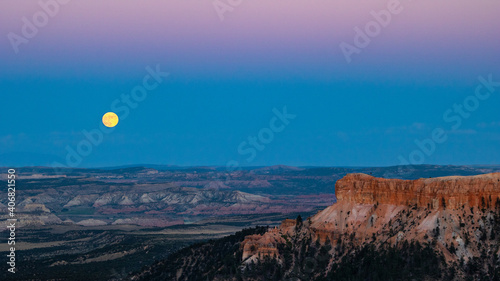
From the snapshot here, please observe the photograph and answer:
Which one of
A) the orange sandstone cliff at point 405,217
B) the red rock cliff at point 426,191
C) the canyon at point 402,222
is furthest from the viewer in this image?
the red rock cliff at point 426,191

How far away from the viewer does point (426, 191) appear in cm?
10631

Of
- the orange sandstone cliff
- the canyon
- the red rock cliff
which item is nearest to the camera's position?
the canyon

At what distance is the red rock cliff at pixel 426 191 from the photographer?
101688 mm

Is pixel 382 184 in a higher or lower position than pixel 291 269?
higher

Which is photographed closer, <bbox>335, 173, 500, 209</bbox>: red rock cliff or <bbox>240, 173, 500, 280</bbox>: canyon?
<bbox>240, 173, 500, 280</bbox>: canyon

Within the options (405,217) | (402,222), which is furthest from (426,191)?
(402,222)

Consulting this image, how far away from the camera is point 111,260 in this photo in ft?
573

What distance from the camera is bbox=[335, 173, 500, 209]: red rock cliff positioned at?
101688 millimetres

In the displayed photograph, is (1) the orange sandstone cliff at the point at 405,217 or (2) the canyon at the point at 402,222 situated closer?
(2) the canyon at the point at 402,222

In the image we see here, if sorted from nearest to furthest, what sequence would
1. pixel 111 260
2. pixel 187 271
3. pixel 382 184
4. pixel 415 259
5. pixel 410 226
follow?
pixel 415 259, pixel 410 226, pixel 382 184, pixel 187 271, pixel 111 260

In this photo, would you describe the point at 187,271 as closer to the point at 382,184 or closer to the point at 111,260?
the point at 382,184

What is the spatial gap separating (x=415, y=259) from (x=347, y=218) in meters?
18.7

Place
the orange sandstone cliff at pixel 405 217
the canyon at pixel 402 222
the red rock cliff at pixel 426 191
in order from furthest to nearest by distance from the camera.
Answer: the red rock cliff at pixel 426 191 → the orange sandstone cliff at pixel 405 217 → the canyon at pixel 402 222

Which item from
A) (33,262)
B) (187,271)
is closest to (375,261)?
(187,271)
